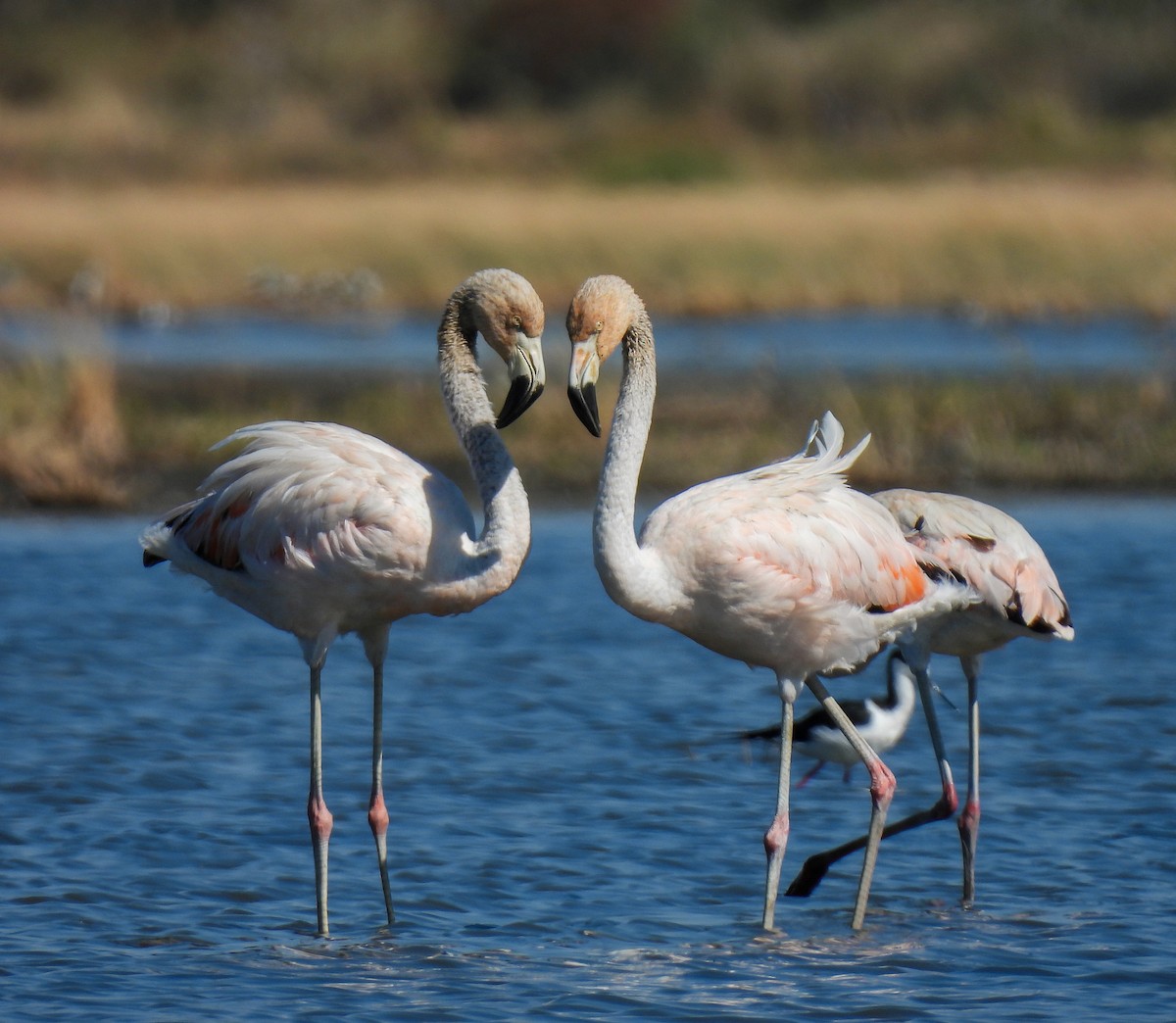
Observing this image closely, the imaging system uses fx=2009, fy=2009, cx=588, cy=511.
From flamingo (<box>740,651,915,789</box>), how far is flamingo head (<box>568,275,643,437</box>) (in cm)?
189

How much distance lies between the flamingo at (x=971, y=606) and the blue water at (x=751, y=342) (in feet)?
29.4

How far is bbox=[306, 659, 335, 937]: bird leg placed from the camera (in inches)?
221

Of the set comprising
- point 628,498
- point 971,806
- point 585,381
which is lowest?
point 971,806

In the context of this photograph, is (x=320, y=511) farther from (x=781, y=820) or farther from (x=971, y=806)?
(x=971, y=806)

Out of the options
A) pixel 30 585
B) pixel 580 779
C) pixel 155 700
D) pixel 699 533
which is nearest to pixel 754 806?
pixel 580 779

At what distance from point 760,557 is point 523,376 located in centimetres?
78

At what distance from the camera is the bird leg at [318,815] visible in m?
5.61

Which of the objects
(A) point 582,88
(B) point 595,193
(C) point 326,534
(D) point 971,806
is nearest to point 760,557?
(C) point 326,534

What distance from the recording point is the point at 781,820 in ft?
18.4

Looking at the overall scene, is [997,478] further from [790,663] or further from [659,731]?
Answer: [790,663]

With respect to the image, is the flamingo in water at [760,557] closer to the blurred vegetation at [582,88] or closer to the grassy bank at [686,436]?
the grassy bank at [686,436]

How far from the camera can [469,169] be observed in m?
31.1

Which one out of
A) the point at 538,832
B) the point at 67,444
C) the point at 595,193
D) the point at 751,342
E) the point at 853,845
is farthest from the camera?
the point at 595,193

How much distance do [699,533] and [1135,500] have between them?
24.6 ft
